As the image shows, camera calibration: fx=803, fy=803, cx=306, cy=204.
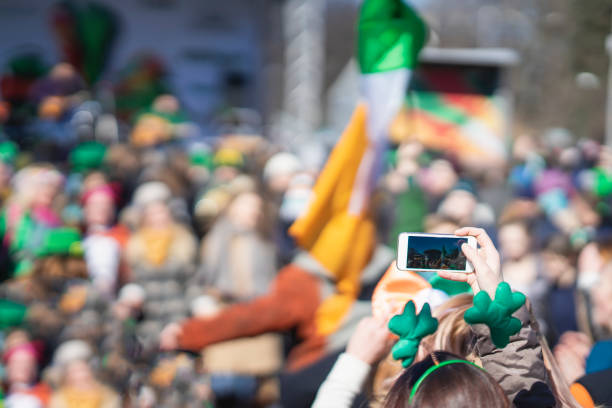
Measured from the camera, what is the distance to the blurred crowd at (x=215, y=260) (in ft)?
11.1

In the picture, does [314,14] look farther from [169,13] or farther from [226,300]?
[226,300]

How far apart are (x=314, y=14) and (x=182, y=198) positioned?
22.7 feet

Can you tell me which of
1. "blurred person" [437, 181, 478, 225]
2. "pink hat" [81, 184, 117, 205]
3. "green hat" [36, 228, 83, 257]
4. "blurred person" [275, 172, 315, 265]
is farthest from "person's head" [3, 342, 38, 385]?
"blurred person" [437, 181, 478, 225]

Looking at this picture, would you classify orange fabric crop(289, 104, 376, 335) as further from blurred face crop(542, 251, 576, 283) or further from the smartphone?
blurred face crop(542, 251, 576, 283)

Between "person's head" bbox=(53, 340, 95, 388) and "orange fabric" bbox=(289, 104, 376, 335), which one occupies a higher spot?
"orange fabric" bbox=(289, 104, 376, 335)

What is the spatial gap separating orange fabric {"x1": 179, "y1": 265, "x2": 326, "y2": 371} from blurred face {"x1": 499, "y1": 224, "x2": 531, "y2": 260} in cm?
158

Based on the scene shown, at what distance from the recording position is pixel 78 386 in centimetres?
382

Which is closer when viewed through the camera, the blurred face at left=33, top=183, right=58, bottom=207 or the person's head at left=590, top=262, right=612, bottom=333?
the person's head at left=590, top=262, right=612, bottom=333

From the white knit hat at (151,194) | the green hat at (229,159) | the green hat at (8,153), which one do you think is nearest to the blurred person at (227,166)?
the green hat at (229,159)

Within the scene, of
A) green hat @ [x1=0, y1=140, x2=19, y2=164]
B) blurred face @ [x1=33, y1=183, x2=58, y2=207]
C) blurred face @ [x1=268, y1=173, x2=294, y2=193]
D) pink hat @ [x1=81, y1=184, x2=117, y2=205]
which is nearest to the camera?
pink hat @ [x1=81, y1=184, x2=117, y2=205]

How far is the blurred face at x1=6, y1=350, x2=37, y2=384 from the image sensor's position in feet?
12.7

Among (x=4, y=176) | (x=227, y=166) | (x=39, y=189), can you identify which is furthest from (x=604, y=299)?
(x=4, y=176)

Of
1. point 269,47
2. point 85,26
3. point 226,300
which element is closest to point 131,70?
point 85,26

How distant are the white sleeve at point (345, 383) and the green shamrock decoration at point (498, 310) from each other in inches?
17.0
